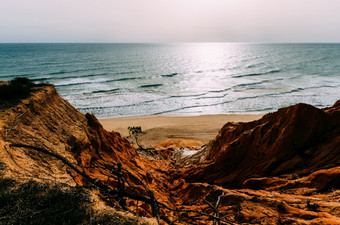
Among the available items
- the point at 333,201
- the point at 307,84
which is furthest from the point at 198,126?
the point at 307,84

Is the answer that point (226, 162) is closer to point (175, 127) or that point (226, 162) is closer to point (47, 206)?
point (47, 206)

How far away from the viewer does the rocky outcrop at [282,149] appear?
8957 mm

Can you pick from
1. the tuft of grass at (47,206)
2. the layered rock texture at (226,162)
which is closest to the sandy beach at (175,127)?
the layered rock texture at (226,162)

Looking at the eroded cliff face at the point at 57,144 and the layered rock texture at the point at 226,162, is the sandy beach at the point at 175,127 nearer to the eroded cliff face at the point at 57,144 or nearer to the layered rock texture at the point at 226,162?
the layered rock texture at the point at 226,162

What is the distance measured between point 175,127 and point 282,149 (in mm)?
17036

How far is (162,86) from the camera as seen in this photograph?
155 ft

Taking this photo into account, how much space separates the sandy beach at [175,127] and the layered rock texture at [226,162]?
9.20 meters

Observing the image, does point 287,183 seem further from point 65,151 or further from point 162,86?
point 162,86

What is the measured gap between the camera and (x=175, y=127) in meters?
26.1

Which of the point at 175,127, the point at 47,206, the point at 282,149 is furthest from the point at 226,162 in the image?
the point at 175,127

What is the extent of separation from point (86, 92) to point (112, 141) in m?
30.9

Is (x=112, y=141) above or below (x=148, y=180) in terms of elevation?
above

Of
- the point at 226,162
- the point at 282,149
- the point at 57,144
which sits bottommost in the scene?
the point at 226,162

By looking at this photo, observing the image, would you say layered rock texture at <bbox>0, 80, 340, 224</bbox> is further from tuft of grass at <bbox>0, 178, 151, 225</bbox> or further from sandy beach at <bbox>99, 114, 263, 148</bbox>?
sandy beach at <bbox>99, 114, 263, 148</bbox>
